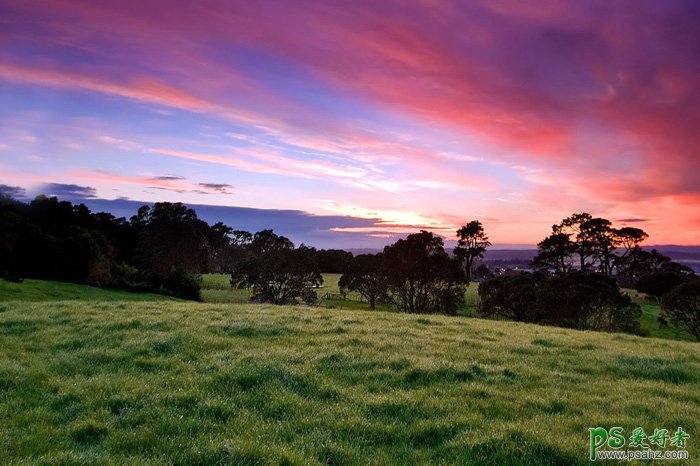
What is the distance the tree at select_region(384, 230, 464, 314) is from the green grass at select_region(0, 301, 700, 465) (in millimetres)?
56627

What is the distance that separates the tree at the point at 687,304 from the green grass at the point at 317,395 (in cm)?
5665

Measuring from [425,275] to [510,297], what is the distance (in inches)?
596

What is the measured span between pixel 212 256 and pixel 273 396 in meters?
167

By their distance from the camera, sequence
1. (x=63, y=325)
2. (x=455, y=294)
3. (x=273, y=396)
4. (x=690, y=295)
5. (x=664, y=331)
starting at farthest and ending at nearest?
1. (x=455, y=294)
2. (x=664, y=331)
3. (x=690, y=295)
4. (x=63, y=325)
5. (x=273, y=396)

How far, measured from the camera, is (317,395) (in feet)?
34.7

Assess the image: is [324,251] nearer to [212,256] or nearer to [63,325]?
[212,256]

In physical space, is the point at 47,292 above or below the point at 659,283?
below

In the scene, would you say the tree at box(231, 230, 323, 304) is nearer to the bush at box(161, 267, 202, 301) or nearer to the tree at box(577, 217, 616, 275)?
the bush at box(161, 267, 202, 301)

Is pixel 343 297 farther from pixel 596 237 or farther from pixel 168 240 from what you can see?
pixel 596 237

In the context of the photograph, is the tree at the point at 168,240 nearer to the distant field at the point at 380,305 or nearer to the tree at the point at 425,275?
the distant field at the point at 380,305

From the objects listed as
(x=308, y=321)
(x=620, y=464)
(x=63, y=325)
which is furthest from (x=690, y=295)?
(x=63, y=325)

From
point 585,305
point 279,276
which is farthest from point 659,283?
point 279,276

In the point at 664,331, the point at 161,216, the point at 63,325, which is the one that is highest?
the point at 161,216

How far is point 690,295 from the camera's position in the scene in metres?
63.4
